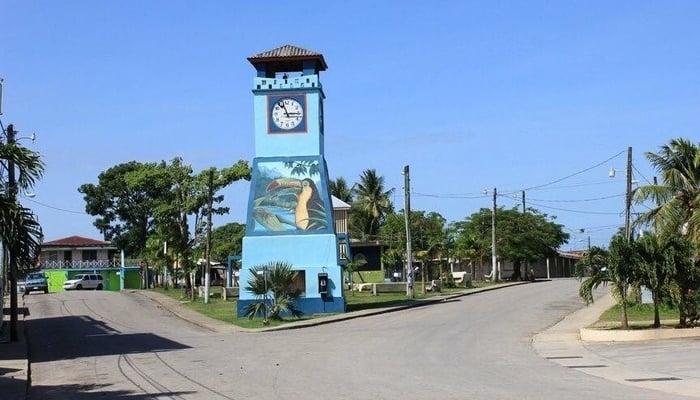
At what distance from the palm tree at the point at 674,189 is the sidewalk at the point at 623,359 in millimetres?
5994

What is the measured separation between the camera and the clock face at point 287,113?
129 feet

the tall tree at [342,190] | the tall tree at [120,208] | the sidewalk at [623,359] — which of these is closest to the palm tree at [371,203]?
the tall tree at [342,190]

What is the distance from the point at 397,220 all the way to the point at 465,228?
10.1 metres

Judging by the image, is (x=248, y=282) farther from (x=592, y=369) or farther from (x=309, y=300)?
(x=592, y=369)

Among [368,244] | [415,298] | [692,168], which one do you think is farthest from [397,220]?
[692,168]

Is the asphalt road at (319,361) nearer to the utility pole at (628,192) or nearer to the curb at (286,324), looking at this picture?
the curb at (286,324)

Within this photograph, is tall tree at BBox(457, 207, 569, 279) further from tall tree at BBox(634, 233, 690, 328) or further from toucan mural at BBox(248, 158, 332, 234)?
tall tree at BBox(634, 233, 690, 328)

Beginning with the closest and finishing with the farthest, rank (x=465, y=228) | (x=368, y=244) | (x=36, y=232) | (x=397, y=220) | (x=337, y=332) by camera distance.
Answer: (x=36, y=232)
(x=337, y=332)
(x=368, y=244)
(x=397, y=220)
(x=465, y=228)

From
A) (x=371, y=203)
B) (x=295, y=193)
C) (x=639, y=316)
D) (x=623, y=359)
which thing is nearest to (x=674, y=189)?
(x=639, y=316)

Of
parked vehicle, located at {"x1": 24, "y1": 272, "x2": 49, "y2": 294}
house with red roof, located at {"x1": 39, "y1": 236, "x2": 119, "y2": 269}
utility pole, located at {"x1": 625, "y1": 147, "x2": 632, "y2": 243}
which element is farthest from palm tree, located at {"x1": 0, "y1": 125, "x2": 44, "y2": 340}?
house with red roof, located at {"x1": 39, "y1": 236, "x2": 119, "y2": 269}

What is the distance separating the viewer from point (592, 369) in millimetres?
16656

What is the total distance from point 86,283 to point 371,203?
121 ft

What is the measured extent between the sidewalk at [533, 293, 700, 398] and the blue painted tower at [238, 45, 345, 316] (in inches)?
555

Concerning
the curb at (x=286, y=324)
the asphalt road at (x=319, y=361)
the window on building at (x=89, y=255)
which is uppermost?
the window on building at (x=89, y=255)
